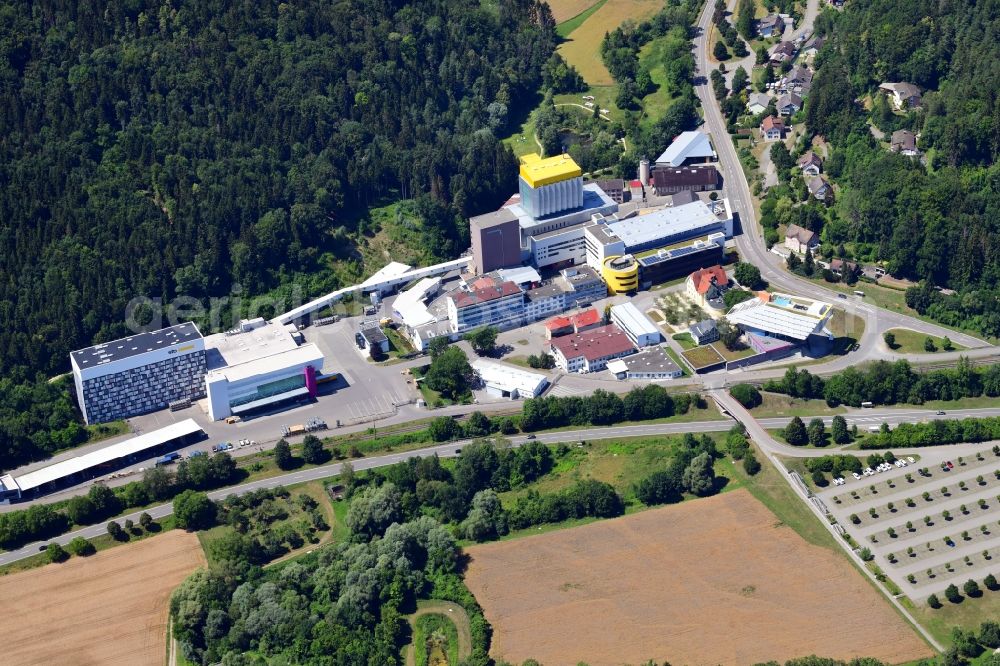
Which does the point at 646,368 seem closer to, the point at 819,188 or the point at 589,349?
the point at 589,349

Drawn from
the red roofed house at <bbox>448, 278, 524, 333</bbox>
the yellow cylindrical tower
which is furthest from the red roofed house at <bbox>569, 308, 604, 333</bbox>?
the red roofed house at <bbox>448, 278, 524, 333</bbox>

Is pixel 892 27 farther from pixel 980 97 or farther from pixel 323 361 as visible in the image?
pixel 323 361

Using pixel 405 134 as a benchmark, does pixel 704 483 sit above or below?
below

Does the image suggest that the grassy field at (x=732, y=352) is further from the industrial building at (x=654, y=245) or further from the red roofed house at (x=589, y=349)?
the industrial building at (x=654, y=245)

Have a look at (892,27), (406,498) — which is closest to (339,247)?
(406,498)

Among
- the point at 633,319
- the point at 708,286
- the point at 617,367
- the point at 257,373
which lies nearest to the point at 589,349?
the point at 617,367

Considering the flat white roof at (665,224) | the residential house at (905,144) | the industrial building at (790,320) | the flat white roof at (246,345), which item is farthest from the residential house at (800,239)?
the flat white roof at (246,345)
